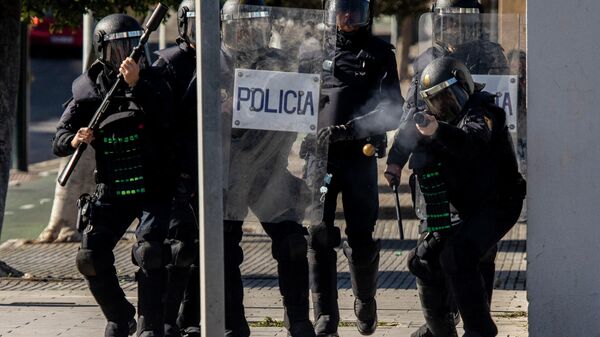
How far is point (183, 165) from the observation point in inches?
250

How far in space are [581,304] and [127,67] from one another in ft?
8.34

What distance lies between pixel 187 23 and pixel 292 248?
128 cm

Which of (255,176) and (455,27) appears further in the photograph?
(455,27)

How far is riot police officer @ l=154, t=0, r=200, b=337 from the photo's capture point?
631 centimetres

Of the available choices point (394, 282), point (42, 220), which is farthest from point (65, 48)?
point (394, 282)

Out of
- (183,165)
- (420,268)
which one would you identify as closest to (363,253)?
(420,268)

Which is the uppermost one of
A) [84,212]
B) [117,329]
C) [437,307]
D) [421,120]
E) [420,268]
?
[421,120]

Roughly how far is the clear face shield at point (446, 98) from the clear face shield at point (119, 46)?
145cm

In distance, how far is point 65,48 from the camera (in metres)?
31.9

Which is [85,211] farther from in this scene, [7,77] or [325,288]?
[7,77]

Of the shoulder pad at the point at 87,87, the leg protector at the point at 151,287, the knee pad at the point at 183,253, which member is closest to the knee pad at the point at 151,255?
the leg protector at the point at 151,287

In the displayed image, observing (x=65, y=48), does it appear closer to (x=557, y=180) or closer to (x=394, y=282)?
(x=394, y=282)

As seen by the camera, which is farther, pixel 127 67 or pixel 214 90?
pixel 127 67

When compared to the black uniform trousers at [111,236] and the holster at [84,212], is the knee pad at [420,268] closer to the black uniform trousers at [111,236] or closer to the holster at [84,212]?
the black uniform trousers at [111,236]
